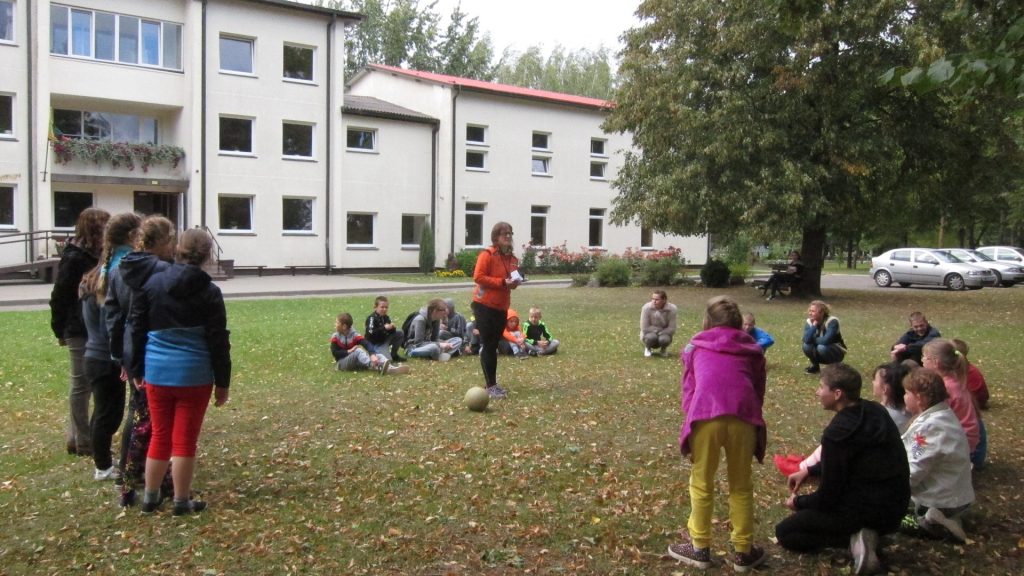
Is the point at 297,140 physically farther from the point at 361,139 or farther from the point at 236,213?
the point at 236,213

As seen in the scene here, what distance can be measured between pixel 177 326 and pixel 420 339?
24.8 ft

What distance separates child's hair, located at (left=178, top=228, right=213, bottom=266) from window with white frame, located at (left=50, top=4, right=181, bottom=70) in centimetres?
2707

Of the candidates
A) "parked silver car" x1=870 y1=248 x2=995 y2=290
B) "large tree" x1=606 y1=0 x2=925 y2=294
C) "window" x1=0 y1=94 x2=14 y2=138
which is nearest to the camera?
"large tree" x1=606 y1=0 x2=925 y2=294

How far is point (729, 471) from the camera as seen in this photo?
15.5 ft

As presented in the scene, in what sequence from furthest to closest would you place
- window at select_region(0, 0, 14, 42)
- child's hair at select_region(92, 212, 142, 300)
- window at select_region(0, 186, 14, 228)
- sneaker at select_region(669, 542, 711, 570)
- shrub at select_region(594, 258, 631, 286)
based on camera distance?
shrub at select_region(594, 258, 631, 286), window at select_region(0, 186, 14, 228), window at select_region(0, 0, 14, 42), child's hair at select_region(92, 212, 142, 300), sneaker at select_region(669, 542, 711, 570)

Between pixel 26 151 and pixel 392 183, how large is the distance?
1346 centimetres

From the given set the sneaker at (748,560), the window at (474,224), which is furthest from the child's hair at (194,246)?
the window at (474,224)

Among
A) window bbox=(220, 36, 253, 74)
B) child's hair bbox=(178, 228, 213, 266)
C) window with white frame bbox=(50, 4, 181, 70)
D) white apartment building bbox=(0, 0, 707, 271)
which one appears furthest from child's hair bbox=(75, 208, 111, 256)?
window bbox=(220, 36, 253, 74)

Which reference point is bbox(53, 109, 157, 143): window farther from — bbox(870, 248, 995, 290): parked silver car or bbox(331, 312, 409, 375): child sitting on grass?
bbox(870, 248, 995, 290): parked silver car

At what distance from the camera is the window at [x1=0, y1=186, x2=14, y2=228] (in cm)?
2711

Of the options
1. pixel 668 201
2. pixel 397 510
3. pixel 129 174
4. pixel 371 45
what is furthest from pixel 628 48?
pixel 371 45

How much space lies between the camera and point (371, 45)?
202ft

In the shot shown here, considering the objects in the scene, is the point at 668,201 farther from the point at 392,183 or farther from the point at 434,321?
the point at 392,183

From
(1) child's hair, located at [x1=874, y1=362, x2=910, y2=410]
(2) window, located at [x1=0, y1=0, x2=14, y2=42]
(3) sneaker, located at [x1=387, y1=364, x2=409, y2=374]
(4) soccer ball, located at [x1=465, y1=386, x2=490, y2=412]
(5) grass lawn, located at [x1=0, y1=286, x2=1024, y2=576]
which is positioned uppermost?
(2) window, located at [x1=0, y1=0, x2=14, y2=42]
